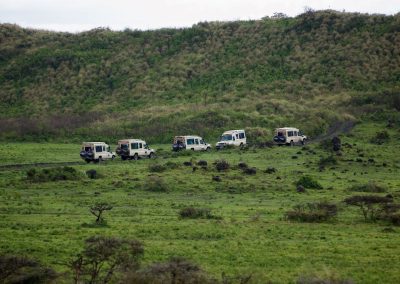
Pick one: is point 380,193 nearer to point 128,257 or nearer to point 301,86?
point 128,257

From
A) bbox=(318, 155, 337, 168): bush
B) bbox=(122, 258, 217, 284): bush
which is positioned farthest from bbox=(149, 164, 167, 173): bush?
bbox=(122, 258, 217, 284): bush

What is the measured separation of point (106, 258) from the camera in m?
23.7

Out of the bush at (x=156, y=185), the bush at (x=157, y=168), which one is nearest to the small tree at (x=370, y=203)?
the bush at (x=156, y=185)

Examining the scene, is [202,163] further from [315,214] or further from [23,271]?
[23,271]

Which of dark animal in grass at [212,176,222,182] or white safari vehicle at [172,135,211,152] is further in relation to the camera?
white safari vehicle at [172,135,211,152]

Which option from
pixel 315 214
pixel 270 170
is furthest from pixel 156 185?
pixel 315 214

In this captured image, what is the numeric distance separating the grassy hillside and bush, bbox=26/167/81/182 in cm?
3085

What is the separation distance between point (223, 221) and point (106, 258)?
429 inches

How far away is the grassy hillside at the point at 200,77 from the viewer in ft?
287

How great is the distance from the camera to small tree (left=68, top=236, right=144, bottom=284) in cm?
2314

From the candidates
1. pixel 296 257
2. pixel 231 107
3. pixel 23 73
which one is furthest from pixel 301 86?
pixel 296 257

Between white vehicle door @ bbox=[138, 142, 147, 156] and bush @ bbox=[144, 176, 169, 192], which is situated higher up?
white vehicle door @ bbox=[138, 142, 147, 156]

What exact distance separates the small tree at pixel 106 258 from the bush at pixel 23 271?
2.72 feet

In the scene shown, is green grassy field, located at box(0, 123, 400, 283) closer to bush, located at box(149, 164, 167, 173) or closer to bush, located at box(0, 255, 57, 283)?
bush, located at box(149, 164, 167, 173)
